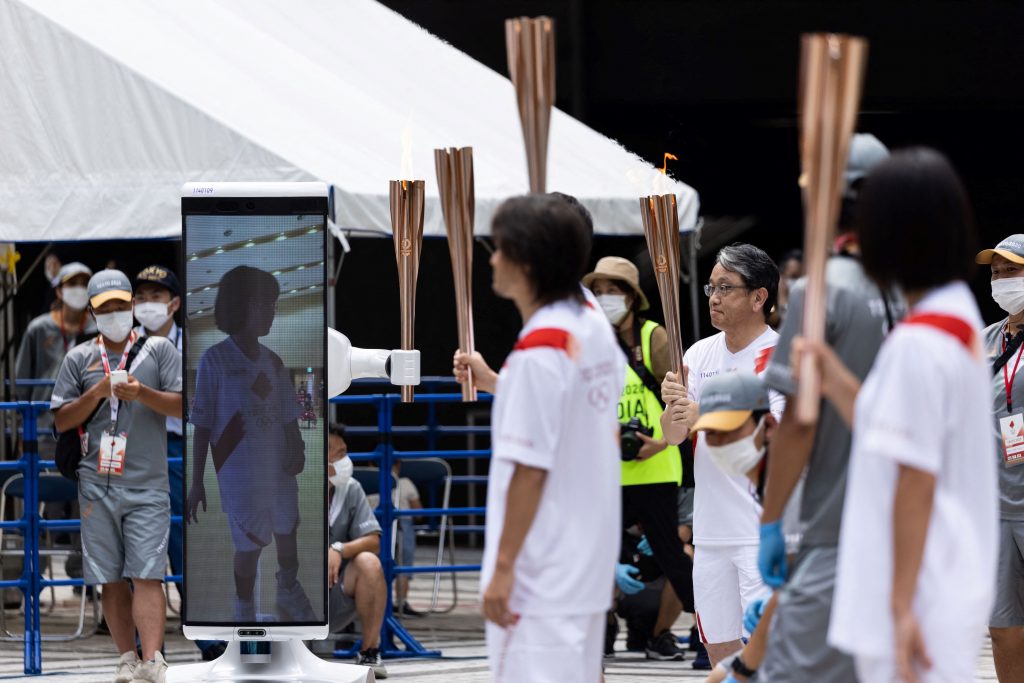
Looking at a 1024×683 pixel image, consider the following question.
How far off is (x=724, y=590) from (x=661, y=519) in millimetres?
2418

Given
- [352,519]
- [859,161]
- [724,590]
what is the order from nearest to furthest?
[859,161] < [724,590] < [352,519]

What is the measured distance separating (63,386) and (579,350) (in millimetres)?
4126

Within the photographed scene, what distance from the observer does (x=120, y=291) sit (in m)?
7.27

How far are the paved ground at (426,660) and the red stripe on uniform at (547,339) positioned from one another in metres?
3.98

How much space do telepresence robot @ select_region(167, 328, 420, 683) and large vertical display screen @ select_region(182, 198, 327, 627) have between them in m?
0.05

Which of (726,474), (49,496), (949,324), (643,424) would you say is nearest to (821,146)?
(949,324)

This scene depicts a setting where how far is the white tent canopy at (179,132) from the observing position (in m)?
7.96

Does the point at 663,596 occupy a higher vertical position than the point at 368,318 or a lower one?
lower

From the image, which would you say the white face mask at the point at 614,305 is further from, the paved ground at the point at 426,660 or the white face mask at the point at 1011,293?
the white face mask at the point at 1011,293

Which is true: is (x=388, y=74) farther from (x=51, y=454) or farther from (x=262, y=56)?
(x=51, y=454)

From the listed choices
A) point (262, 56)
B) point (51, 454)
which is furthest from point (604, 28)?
point (51, 454)

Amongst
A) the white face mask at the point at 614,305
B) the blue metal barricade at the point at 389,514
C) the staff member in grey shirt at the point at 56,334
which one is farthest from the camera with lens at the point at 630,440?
the staff member in grey shirt at the point at 56,334

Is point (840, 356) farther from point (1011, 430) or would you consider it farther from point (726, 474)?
point (1011, 430)

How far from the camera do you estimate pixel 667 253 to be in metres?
5.58
